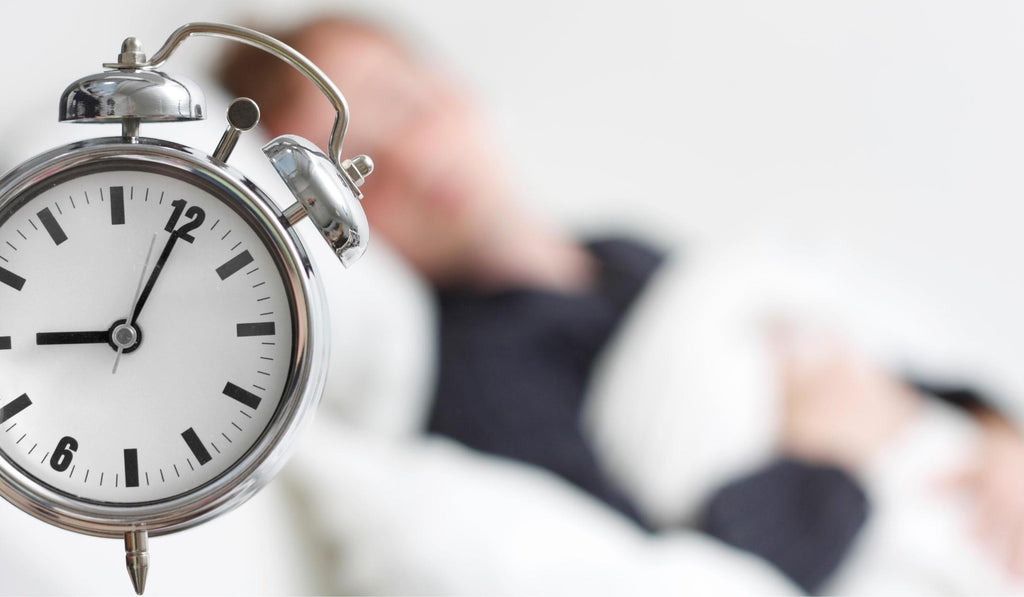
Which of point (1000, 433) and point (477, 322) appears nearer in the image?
point (1000, 433)

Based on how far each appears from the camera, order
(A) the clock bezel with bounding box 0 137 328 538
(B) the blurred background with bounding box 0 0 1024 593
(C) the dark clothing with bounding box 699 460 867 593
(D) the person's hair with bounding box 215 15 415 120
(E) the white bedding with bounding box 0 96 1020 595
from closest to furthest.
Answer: (A) the clock bezel with bounding box 0 137 328 538 < (E) the white bedding with bounding box 0 96 1020 595 < (C) the dark clothing with bounding box 699 460 867 593 < (D) the person's hair with bounding box 215 15 415 120 < (B) the blurred background with bounding box 0 0 1024 593

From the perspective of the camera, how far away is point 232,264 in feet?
1.61

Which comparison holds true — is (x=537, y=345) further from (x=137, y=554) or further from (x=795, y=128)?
(x=137, y=554)

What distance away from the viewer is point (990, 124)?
1722 millimetres

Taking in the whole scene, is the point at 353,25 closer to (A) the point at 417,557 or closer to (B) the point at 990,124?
(A) the point at 417,557

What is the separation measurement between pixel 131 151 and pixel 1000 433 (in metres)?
1.29

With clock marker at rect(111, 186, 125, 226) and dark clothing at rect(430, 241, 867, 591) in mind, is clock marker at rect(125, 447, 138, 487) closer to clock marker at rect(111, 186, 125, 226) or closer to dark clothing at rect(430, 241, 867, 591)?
clock marker at rect(111, 186, 125, 226)

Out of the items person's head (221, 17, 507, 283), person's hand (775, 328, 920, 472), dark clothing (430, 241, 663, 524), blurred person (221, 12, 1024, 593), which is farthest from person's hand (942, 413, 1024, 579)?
person's head (221, 17, 507, 283)

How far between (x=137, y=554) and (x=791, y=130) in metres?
1.50

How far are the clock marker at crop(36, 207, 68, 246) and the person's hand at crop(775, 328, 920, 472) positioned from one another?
1.06m

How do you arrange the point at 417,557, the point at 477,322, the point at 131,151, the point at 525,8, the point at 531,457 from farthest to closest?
the point at 525,8 → the point at 477,322 → the point at 531,457 → the point at 417,557 → the point at 131,151

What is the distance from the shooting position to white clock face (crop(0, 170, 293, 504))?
0.48m

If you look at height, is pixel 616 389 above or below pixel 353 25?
below

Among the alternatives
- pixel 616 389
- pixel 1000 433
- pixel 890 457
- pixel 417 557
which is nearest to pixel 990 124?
pixel 1000 433
